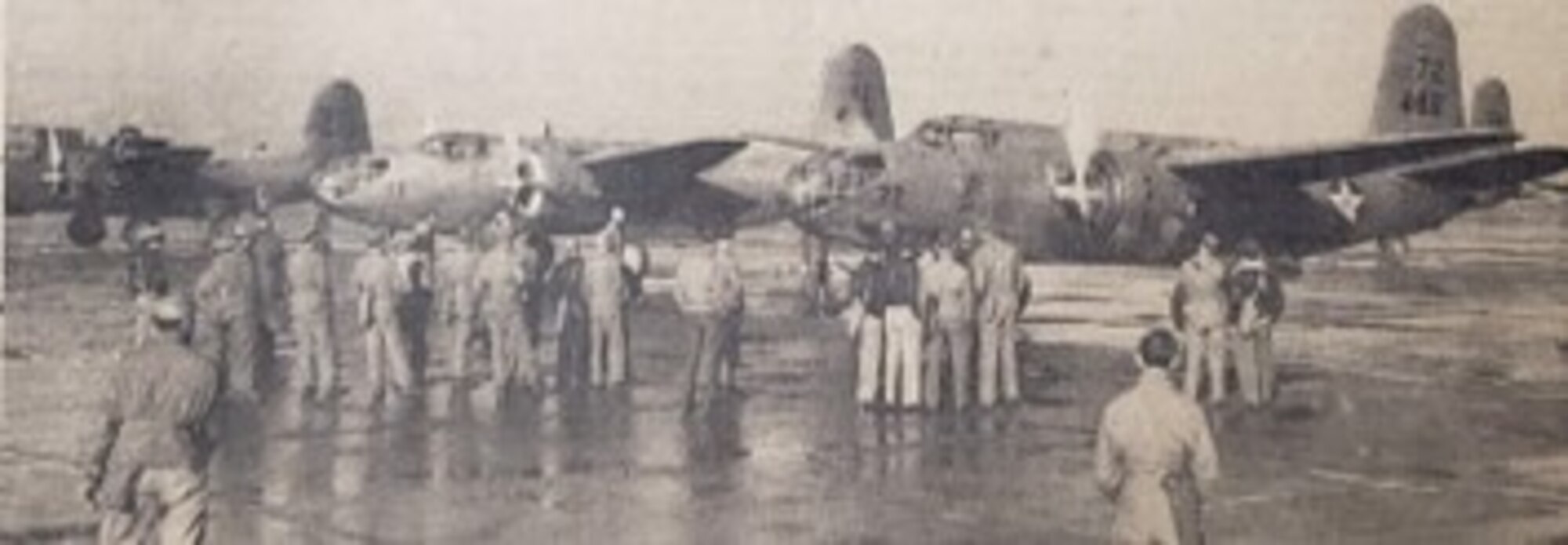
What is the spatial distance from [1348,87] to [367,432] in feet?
6.77

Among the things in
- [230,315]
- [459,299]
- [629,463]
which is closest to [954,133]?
[629,463]

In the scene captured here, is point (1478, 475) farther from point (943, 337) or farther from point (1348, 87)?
point (943, 337)

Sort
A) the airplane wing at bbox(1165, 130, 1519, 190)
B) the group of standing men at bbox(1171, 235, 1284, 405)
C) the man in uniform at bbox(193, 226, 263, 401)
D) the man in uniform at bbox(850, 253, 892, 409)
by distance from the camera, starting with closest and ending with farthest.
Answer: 1. the man in uniform at bbox(193, 226, 263, 401)
2. the man in uniform at bbox(850, 253, 892, 409)
3. the group of standing men at bbox(1171, 235, 1284, 405)
4. the airplane wing at bbox(1165, 130, 1519, 190)

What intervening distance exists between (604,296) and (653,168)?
24cm

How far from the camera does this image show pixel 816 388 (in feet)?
14.0

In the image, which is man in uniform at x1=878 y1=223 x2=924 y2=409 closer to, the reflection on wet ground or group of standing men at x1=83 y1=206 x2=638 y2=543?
the reflection on wet ground

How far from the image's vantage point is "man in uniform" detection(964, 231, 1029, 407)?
4.43 meters

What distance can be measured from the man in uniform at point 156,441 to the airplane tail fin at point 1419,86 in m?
2.34

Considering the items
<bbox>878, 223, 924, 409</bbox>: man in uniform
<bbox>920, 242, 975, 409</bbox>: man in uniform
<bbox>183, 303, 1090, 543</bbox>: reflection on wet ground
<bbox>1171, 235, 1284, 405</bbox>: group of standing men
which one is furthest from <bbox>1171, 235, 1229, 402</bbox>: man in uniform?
<bbox>878, 223, 924, 409</bbox>: man in uniform

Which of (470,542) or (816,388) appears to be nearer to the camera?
(470,542)

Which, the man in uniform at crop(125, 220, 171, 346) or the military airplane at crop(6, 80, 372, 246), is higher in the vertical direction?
the military airplane at crop(6, 80, 372, 246)

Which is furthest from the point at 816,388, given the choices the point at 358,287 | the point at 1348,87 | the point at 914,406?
the point at 1348,87

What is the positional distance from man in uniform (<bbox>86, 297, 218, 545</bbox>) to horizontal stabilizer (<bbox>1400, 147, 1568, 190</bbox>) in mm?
2446

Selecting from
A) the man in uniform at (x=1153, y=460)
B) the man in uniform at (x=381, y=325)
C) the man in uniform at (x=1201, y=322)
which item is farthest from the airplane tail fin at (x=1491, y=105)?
the man in uniform at (x=381, y=325)
